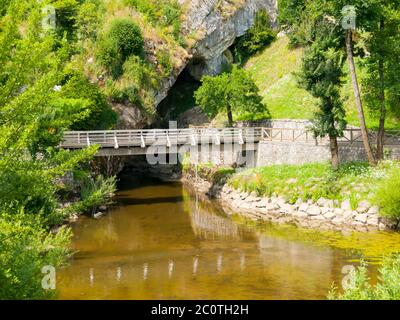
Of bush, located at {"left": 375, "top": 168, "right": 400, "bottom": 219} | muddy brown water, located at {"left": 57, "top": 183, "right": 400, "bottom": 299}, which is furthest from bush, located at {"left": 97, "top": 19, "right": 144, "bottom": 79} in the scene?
bush, located at {"left": 375, "top": 168, "right": 400, "bottom": 219}

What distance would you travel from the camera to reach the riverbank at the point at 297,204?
30.2 metres

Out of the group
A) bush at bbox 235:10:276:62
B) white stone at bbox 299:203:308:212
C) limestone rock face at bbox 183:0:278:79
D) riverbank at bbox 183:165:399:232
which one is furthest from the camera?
bush at bbox 235:10:276:62

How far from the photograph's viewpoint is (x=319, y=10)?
3350 cm

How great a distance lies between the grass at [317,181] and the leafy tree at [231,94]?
933cm

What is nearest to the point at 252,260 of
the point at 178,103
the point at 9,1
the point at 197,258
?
the point at 197,258

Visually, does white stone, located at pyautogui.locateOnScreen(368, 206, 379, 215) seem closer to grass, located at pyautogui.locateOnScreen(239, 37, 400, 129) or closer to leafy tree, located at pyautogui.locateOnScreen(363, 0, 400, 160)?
leafy tree, located at pyautogui.locateOnScreen(363, 0, 400, 160)

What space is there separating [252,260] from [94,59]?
99.9 feet

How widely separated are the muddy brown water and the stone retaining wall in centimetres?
135

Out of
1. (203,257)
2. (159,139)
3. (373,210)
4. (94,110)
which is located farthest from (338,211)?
(94,110)

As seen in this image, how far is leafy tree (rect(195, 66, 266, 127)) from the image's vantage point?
149ft

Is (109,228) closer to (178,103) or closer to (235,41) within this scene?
(178,103)

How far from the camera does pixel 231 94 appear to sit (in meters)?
46.1

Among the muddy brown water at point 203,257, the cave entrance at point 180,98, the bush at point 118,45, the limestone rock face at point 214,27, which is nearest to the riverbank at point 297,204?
the muddy brown water at point 203,257
